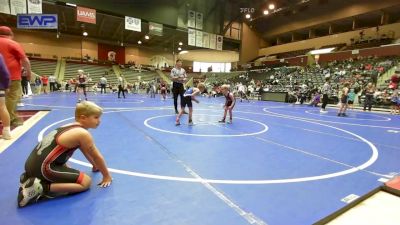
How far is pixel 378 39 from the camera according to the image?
24312 millimetres

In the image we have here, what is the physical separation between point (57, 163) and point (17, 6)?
1814 centimetres

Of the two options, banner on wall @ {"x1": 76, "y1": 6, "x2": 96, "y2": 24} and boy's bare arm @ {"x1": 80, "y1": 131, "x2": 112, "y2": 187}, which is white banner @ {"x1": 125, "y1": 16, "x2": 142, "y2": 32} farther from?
boy's bare arm @ {"x1": 80, "y1": 131, "x2": 112, "y2": 187}

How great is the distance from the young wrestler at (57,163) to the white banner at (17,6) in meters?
17.8

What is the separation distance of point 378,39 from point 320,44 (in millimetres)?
7087

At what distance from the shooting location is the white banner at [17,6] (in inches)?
625

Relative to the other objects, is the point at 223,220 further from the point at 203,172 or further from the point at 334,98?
the point at 334,98

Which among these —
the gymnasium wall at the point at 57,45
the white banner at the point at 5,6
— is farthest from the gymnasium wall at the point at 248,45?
the white banner at the point at 5,6

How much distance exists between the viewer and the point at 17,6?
16031 mm

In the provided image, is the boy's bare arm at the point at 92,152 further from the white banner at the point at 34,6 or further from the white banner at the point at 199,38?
the white banner at the point at 199,38

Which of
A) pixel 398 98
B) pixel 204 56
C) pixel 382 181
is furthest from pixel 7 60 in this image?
pixel 204 56

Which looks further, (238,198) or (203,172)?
(203,172)

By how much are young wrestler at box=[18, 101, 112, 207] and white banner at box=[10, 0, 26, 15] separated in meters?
17.8

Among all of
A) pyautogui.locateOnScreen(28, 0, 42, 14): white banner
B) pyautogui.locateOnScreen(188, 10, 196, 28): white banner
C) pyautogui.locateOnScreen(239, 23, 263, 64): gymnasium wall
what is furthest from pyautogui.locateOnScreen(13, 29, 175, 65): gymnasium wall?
pyautogui.locateOnScreen(28, 0, 42, 14): white banner

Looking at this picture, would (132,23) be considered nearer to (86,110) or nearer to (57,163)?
(86,110)
